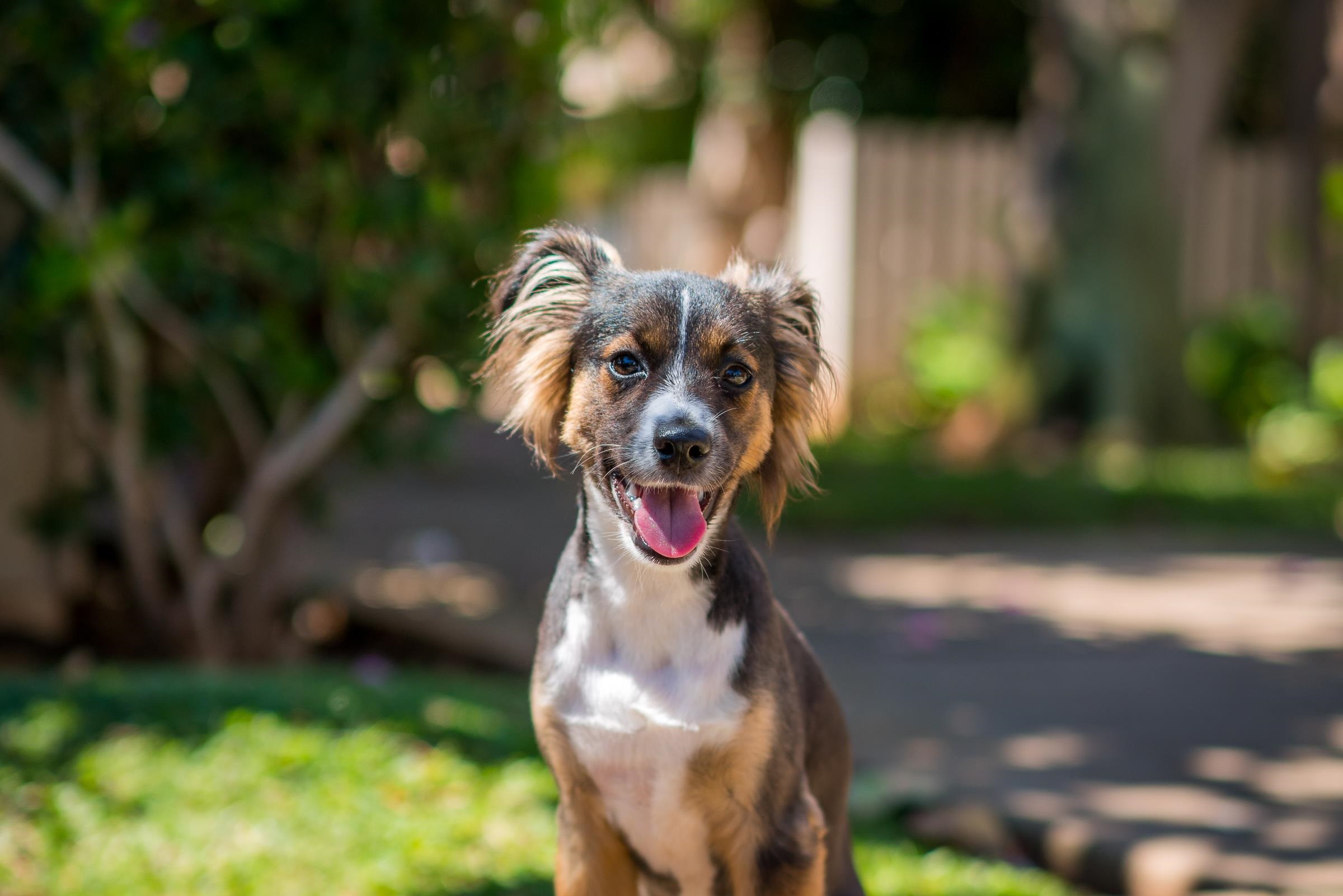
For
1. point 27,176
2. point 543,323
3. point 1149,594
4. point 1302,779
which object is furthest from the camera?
point 1149,594

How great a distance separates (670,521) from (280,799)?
234 centimetres

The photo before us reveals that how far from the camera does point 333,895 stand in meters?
3.91

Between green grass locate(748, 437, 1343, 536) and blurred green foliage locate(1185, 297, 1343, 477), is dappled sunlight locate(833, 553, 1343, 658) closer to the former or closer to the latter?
green grass locate(748, 437, 1343, 536)

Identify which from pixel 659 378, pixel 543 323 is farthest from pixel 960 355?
pixel 659 378

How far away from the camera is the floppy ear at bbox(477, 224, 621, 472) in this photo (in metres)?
2.95

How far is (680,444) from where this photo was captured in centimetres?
262

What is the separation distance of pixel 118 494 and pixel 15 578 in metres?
0.80

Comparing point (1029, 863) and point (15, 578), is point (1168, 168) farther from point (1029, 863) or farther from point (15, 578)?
point (15, 578)

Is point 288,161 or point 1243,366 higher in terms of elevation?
point 288,161

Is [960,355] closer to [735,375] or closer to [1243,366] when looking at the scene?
[1243,366]

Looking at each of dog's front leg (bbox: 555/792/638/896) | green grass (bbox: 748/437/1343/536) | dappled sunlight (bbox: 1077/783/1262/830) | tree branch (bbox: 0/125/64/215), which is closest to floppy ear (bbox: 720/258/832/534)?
dog's front leg (bbox: 555/792/638/896)

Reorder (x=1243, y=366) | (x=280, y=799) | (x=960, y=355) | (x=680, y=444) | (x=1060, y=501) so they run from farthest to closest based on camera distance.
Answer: (x=960, y=355) → (x=1243, y=366) → (x=1060, y=501) → (x=280, y=799) → (x=680, y=444)

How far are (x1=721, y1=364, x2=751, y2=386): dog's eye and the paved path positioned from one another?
2.55m

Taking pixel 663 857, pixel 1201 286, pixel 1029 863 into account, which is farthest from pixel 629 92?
pixel 663 857
